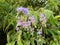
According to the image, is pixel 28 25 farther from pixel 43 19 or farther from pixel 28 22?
pixel 43 19

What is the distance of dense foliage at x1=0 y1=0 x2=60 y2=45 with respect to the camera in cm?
198

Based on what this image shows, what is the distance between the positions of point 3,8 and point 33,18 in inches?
14.9

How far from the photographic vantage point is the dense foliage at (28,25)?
6.49ft

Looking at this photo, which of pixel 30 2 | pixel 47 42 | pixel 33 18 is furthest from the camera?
pixel 30 2

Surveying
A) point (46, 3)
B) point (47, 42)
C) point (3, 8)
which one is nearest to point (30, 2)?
point (46, 3)

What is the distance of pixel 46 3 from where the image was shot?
7.88ft

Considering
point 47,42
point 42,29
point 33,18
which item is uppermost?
point 33,18

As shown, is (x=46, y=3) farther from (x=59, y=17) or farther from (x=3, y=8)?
(x=3, y=8)

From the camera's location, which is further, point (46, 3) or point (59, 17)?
point (46, 3)

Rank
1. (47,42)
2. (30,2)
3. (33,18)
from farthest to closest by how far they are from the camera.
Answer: (30,2) → (47,42) → (33,18)

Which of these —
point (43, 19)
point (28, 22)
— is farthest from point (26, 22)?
point (43, 19)

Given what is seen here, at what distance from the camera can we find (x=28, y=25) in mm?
1967

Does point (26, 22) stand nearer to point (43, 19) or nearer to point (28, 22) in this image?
point (28, 22)

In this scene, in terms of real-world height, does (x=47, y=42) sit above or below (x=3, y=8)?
below
